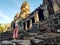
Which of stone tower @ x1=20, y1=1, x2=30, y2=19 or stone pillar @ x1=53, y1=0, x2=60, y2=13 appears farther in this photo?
stone tower @ x1=20, y1=1, x2=30, y2=19

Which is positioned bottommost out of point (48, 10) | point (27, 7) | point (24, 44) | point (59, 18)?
point (24, 44)

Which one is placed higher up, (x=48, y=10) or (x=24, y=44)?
(x=48, y=10)

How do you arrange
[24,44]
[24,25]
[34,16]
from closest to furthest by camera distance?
[24,44], [34,16], [24,25]

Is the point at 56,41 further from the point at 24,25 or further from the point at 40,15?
the point at 24,25

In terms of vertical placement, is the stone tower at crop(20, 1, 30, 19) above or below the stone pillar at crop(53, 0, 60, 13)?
above

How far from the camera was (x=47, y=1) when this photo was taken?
39.5 metres

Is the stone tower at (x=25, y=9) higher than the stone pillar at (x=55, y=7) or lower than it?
higher

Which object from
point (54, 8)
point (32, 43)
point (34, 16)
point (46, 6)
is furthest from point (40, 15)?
point (32, 43)

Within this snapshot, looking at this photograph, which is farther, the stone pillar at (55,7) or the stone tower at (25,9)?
the stone tower at (25,9)

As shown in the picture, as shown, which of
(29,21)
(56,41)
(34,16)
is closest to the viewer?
(56,41)

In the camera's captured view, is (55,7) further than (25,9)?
No

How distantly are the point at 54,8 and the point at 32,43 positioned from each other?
72.9 feet

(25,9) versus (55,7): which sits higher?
(25,9)

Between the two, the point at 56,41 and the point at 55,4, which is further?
the point at 55,4
